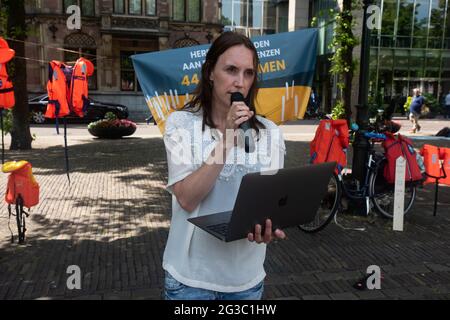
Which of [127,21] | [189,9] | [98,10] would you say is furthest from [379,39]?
[98,10]

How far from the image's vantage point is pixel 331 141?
18.6ft

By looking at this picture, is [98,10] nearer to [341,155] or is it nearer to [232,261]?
[341,155]

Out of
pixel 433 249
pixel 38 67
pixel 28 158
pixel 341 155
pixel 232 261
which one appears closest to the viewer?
pixel 232 261

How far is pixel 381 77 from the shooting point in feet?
94.7

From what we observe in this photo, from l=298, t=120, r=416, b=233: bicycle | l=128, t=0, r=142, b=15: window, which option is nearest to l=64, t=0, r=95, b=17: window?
l=128, t=0, r=142, b=15: window

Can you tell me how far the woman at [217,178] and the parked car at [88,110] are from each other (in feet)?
67.9

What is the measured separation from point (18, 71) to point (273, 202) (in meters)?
11.8

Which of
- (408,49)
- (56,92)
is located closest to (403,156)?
(56,92)

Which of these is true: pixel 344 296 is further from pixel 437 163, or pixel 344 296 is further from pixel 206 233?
pixel 437 163

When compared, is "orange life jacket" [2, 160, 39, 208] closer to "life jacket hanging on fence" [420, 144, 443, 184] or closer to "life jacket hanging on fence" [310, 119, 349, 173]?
"life jacket hanging on fence" [310, 119, 349, 173]

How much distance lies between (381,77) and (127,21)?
670 inches

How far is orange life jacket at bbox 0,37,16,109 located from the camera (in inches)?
209

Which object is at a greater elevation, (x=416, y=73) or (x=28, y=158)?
(x=416, y=73)

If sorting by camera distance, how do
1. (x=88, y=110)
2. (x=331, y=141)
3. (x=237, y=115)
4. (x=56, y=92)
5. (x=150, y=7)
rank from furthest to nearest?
(x=150, y=7), (x=88, y=110), (x=56, y=92), (x=331, y=141), (x=237, y=115)
